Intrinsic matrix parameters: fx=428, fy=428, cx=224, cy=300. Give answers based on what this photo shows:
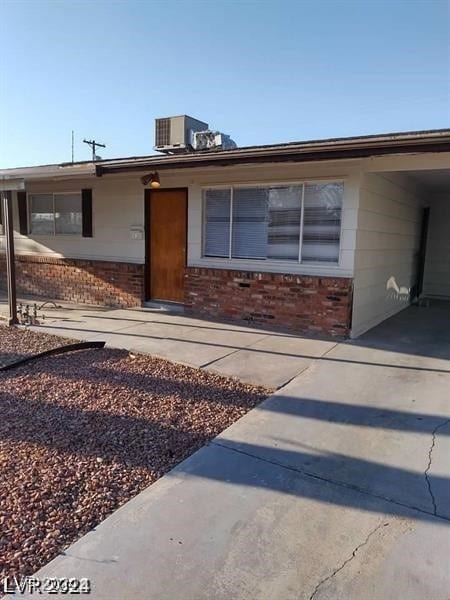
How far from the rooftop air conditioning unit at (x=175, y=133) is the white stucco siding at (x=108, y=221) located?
2186 millimetres

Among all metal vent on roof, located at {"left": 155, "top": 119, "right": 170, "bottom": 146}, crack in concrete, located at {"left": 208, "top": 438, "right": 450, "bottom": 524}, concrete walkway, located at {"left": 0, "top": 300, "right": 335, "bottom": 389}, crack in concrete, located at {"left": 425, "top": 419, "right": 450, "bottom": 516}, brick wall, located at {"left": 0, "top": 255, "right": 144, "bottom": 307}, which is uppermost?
metal vent on roof, located at {"left": 155, "top": 119, "right": 170, "bottom": 146}

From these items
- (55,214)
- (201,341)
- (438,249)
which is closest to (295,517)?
(201,341)

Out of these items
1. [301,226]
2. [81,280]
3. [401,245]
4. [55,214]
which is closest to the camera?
[301,226]

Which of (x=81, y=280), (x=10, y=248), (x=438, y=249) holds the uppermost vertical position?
(x=438, y=249)

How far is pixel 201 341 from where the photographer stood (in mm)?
6273

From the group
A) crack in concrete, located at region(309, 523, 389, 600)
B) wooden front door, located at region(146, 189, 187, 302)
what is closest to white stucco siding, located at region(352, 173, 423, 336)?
wooden front door, located at region(146, 189, 187, 302)

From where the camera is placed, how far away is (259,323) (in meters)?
7.56

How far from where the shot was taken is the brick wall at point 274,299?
6.73 meters

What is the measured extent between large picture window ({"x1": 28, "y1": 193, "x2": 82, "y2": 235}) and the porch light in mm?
2263

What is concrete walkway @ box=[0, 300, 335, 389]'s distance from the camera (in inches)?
201

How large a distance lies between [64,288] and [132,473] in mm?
8169

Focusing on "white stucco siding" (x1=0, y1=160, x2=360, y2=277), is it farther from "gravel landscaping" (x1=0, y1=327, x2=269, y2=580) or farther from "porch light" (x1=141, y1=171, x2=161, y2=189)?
"gravel landscaping" (x1=0, y1=327, x2=269, y2=580)

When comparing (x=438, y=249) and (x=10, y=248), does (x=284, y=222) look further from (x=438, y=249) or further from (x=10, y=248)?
(x=438, y=249)

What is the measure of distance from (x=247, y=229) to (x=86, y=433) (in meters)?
4.97
